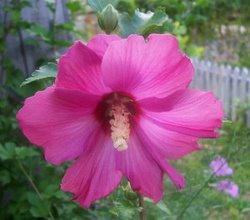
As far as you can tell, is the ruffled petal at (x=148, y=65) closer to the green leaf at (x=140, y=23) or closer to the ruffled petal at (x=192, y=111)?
the ruffled petal at (x=192, y=111)

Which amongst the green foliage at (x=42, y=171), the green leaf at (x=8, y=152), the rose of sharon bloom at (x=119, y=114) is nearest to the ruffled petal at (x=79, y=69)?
the rose of sharon bloom at (x=119, y=114)

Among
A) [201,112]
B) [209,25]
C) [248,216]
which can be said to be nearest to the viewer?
[201,112]

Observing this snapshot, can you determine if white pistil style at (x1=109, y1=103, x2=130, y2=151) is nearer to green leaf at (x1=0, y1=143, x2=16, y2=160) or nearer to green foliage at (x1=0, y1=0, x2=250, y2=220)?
green foliage at (x1=0, y1=0, x2=250, y2=220)

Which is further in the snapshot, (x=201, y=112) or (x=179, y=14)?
(x=179, y=14)

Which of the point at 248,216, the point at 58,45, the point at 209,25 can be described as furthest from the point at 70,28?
the point at 209,25

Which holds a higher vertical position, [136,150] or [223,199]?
[136,150]

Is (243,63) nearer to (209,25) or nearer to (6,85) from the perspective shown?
(209,25)

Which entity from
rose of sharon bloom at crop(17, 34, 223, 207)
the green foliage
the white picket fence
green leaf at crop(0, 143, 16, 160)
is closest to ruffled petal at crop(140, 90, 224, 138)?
rose of sharon bloom at crop(17, 34, 223, 207)
